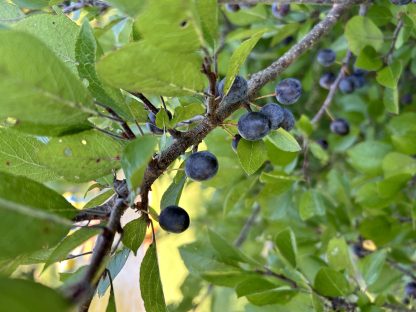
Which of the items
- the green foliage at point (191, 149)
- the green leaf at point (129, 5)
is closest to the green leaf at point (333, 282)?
the green foliage at point (191, 149)

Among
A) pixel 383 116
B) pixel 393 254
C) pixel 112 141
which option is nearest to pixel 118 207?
pixel 112 141

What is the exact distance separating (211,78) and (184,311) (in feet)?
3.64

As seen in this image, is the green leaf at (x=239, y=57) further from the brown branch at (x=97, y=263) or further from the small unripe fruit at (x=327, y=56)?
the small unripe fruit at (x=327, y=56)

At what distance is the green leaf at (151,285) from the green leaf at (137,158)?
0.69 ft

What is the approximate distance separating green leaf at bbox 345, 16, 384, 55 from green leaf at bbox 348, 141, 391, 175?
30 centimetres

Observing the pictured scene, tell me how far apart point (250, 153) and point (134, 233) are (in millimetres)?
226

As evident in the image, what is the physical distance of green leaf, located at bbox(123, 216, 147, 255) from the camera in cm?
76

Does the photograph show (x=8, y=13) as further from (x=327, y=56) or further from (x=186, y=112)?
(x=327, y=56)

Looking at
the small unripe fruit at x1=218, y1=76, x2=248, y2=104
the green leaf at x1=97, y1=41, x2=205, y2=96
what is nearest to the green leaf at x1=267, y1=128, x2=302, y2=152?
the small unripe fruit at x1=218, y1=76, x2=248, y2=104

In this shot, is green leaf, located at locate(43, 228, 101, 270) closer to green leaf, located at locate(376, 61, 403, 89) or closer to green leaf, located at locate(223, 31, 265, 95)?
green leaf, located at locate(223, 31, 265, 95)

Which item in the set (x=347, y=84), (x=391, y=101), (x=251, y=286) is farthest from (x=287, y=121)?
(x=347, y=84)

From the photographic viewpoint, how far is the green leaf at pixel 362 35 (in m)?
1.33

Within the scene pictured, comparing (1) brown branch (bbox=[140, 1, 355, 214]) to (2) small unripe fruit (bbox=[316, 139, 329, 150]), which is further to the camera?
(2) small unripe fruit (bbox=[316, 139, 329, 150])

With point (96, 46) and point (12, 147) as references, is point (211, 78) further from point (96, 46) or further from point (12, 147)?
point (12, 147)
